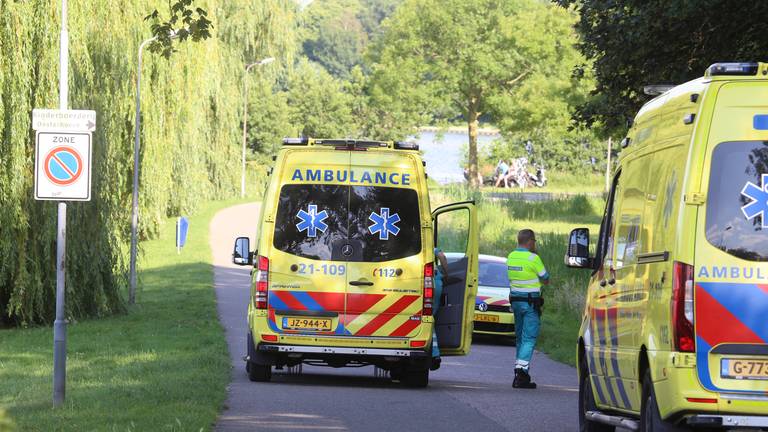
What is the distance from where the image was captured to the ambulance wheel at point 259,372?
610 inches

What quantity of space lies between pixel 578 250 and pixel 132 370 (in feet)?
24.8

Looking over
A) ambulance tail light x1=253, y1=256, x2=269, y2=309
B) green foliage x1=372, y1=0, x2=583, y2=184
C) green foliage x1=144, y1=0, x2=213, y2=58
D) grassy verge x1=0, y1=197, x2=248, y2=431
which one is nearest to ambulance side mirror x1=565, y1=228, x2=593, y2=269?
grassy verge x1=0, y1=197, x2=248, y2=431

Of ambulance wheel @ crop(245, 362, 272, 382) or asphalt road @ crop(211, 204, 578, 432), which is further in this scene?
ambulance wheel @ crop(245, 362, 272, 382)

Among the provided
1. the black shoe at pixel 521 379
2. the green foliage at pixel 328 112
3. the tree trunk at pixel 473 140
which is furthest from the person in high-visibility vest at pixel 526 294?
the green foliage at pixel 328 112

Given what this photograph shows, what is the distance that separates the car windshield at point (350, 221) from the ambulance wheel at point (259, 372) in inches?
56.2

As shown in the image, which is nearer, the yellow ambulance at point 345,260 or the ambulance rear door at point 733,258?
the ambulance rear door at point 733,258

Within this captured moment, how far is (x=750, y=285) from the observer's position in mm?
7633

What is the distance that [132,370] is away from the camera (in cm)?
1636

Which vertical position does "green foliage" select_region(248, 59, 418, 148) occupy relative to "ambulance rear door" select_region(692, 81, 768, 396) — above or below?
above

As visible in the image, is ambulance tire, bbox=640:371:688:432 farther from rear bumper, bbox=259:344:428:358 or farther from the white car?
the white car

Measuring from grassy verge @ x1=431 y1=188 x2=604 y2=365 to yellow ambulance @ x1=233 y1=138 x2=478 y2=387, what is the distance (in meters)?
5.93

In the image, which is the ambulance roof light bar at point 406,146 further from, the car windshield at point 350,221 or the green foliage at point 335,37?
the green foliage at point 335,37

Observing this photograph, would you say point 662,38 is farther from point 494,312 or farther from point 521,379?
point 521,379

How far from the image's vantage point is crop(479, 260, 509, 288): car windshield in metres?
24.0
